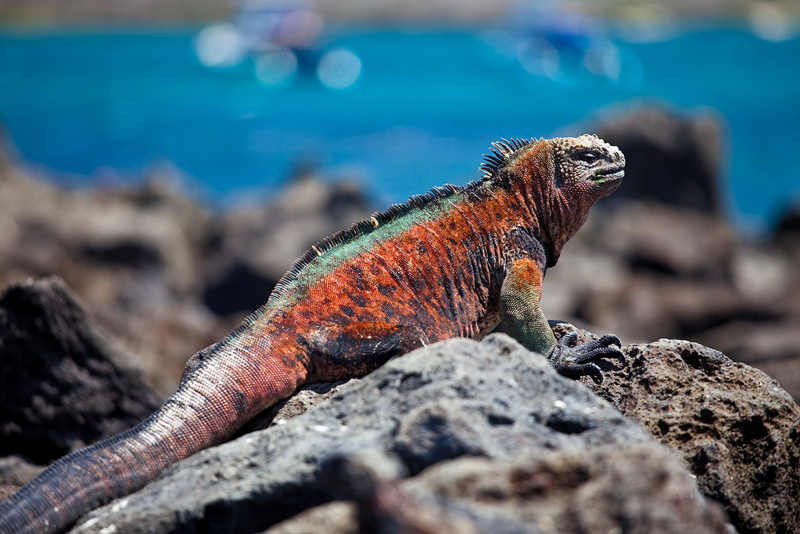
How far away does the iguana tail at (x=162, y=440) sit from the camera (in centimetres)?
281

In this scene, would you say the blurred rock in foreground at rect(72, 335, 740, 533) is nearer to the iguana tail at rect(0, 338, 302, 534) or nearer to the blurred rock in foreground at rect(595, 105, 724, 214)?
the iguana tail at rect(0, 338, 302, 534)

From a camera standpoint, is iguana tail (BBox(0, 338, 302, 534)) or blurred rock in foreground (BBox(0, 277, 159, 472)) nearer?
iguana tail (BBox(0, 338, 302, 534))

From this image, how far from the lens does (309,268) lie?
3.54 meters

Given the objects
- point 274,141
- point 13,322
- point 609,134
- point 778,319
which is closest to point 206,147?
point 274,141

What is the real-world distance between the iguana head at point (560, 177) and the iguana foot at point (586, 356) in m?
0.75

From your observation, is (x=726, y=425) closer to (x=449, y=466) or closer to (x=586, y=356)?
(x=586, y=356)

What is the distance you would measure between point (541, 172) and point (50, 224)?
11506 millimetres

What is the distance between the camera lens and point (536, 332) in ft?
11.5

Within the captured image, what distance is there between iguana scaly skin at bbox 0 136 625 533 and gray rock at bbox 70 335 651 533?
168mm

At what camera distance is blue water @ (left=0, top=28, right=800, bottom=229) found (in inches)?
1069

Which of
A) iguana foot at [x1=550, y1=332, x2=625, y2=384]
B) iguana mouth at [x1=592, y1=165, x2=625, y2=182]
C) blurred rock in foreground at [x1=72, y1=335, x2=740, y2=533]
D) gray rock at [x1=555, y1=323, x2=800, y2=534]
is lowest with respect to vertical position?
gray rock at [x1=555, y1=323, x2=800, y2=534]

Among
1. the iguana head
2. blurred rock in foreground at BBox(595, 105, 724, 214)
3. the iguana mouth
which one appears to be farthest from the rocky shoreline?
blurred rock in foreground at BBox(595, 105, 724, 214)

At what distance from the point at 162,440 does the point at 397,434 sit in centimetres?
104

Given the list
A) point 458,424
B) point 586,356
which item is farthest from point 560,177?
point 458,424
